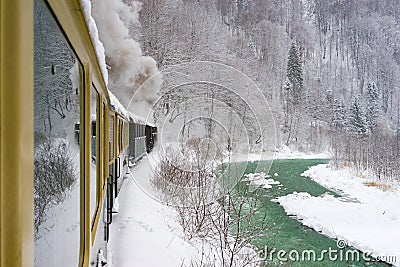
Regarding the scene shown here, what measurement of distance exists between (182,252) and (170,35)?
1601 cm

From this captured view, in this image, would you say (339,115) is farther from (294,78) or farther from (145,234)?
(145,234)

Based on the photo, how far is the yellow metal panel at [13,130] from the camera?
0.88 ft

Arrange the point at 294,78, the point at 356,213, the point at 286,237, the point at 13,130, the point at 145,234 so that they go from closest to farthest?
the point at 13,130 → the point at 145,234 → the point at 286,237 → the point at 356,213 → the point at 294,78

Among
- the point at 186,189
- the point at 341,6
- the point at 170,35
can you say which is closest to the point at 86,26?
the point at 186,189

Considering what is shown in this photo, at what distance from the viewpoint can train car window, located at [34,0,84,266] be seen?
0.42 metres

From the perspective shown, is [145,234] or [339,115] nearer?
[145,234]

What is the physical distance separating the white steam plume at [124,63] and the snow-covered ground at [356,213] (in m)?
7.53

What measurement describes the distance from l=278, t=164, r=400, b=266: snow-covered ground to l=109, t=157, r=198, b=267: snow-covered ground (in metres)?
2.68

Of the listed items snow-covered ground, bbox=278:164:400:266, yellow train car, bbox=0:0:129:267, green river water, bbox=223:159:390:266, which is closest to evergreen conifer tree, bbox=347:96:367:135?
snow-covered ground, bbox=278:164:400:266

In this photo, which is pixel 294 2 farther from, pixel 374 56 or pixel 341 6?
pixel 374 56

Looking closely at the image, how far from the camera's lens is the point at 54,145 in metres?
0.54

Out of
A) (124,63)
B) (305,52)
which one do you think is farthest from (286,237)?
(305,52)
